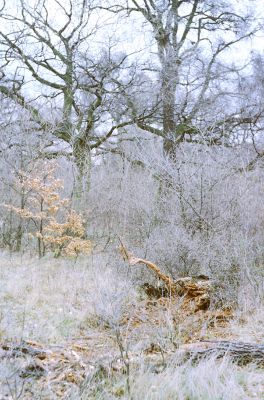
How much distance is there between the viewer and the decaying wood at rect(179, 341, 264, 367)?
4059 mm

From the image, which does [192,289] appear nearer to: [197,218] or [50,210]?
[197,218]

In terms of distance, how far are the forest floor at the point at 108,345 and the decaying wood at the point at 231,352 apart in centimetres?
8

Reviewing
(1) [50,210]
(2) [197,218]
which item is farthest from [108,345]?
(1) [50,210]

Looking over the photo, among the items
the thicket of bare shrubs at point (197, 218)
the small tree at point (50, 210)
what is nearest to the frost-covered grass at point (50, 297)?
the small tree at point (50, 210)

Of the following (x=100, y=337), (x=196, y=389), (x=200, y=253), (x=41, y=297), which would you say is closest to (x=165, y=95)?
(x=200, y=253)

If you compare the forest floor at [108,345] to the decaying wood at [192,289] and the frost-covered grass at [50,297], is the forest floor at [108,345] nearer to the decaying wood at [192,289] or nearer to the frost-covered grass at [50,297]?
the frost-covered grass at [50,297]

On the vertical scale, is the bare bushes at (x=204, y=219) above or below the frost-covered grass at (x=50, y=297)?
above

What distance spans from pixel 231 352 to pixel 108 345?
1288 millimetres

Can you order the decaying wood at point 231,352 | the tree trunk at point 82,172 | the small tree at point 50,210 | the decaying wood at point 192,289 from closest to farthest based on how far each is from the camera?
1. the decaying wood at point 231,352
2. the decaying wood at point 192,289
3. the small tree at point 50,210
4. the tree trunk at point 82,172

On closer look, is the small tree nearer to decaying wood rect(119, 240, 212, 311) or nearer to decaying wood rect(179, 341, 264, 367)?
decaying wood rect(119, 240, 212, 311)

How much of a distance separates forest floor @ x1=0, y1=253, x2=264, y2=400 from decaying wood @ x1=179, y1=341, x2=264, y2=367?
0.25 ft

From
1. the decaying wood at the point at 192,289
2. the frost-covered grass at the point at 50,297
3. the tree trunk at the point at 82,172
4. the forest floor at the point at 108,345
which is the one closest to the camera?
the forest floor at the point at 108,345

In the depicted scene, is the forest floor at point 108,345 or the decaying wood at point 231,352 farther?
the decaying wood at point 231,352

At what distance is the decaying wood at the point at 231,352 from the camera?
4.06 m
